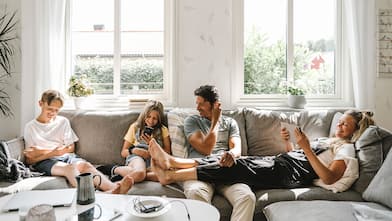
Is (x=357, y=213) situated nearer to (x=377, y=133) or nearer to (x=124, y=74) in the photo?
(x=377, y=133)

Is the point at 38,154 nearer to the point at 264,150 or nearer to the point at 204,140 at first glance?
the point at 204,140

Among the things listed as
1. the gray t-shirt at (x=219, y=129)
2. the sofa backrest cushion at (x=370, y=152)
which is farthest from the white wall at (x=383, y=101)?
the gray t-shirt at (x=219, y=129)

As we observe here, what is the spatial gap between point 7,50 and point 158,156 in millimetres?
1892

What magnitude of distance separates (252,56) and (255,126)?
895 millimetres

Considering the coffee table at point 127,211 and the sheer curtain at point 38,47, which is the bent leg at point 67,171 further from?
the sheer curtain at point 38,47

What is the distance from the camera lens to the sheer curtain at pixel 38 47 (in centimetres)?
330

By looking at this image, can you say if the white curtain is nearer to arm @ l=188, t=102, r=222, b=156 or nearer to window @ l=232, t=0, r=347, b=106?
window @ l=232, t=0, r=347, b=106

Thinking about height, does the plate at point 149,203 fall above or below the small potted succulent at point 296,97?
below

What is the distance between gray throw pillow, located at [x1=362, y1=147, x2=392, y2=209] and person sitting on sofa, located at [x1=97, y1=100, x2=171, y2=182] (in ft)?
4.83

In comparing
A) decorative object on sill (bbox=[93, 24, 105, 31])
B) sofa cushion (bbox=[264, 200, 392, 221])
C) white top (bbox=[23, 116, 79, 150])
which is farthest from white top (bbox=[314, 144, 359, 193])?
decorative object on sill (bbox=[93, 24, 105, 31])

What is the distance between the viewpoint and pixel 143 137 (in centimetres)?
288

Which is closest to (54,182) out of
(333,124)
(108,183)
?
(108,183)

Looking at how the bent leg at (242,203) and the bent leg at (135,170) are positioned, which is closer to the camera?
the bent leg at (242,203)

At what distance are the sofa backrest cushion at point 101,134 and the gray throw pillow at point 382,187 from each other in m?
1.87
